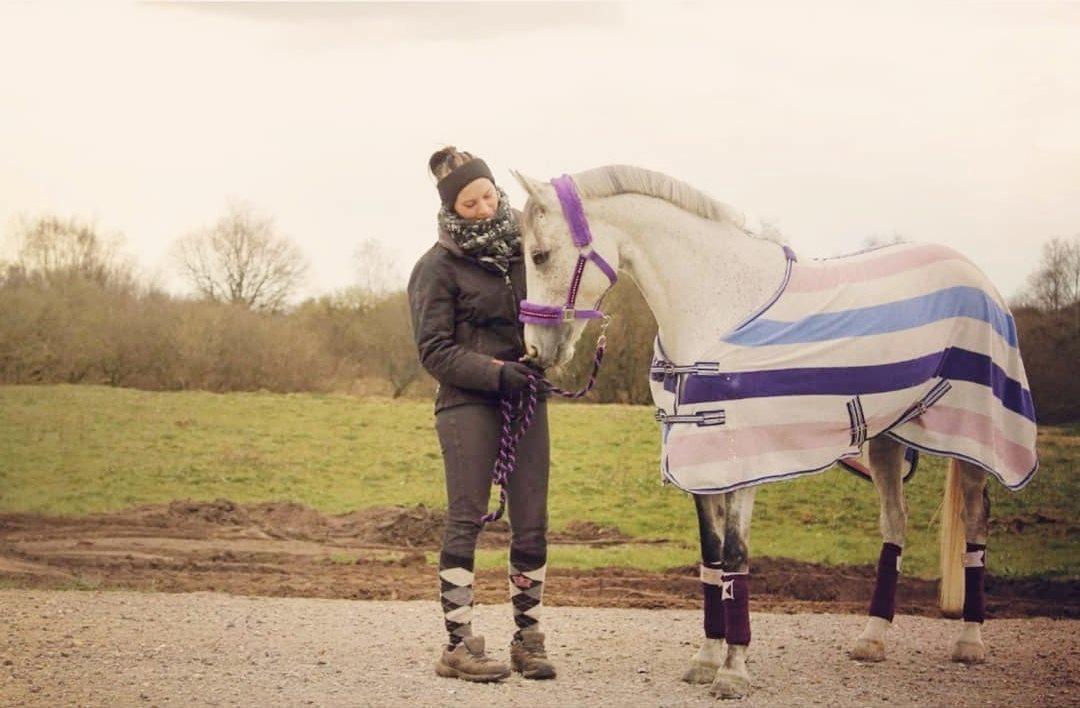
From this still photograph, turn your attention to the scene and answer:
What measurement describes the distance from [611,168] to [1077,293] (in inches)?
362

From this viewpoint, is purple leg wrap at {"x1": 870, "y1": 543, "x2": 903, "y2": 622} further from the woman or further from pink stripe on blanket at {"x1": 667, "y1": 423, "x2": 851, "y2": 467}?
the woman

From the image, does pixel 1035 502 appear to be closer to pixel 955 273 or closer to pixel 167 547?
pixel 955 273

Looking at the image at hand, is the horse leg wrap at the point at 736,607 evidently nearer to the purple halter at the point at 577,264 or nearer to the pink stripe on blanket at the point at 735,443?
the pink stripe on blanket at the point at 735,443

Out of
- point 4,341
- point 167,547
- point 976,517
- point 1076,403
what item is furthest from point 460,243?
point 4,341

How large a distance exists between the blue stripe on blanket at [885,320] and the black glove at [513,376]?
2.83 ft

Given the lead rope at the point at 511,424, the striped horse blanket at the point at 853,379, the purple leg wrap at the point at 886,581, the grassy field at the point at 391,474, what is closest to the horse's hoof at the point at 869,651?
the purple leg wrap at the point at 886,581

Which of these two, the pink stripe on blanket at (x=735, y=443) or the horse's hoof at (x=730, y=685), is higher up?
the pink stripe on blanket at (x=735, y=443)

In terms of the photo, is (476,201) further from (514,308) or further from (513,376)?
(513,376)

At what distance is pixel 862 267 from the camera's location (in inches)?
214

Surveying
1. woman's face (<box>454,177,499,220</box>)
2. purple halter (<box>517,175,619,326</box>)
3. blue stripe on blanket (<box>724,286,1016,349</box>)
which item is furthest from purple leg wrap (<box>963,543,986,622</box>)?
woman's face (<box>454,177,499,220</box>)

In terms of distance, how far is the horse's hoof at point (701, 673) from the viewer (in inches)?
206

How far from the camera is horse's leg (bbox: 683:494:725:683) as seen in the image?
16.5 ft

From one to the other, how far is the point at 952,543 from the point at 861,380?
1.62m

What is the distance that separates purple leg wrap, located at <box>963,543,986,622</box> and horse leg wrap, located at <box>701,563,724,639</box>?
1526mm
